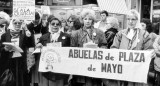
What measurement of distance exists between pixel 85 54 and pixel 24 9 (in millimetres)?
2708

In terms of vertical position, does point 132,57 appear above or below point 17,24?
below

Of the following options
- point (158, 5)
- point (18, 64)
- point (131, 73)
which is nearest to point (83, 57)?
point (131, 73)

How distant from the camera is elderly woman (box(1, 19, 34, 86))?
7.55m

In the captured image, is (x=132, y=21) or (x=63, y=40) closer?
(x=132, y=21)

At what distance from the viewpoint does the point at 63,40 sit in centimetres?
712

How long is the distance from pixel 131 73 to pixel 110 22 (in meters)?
2.25

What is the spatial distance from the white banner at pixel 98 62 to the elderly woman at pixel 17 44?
56 centimetres

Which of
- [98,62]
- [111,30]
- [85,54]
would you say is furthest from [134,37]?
[111,30]

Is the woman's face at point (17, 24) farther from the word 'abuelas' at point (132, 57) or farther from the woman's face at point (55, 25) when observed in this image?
the word 'abuelas' at point (132, 57)

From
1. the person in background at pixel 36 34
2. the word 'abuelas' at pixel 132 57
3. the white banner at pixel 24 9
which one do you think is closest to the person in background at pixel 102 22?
the person in background at pixel 36 34

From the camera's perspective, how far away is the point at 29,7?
29.4ft

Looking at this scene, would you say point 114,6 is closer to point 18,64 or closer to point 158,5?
point 18,64

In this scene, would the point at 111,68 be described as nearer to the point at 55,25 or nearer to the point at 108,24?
the point at 55,25

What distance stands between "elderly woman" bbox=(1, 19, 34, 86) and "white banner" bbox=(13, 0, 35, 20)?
95 centimetres
